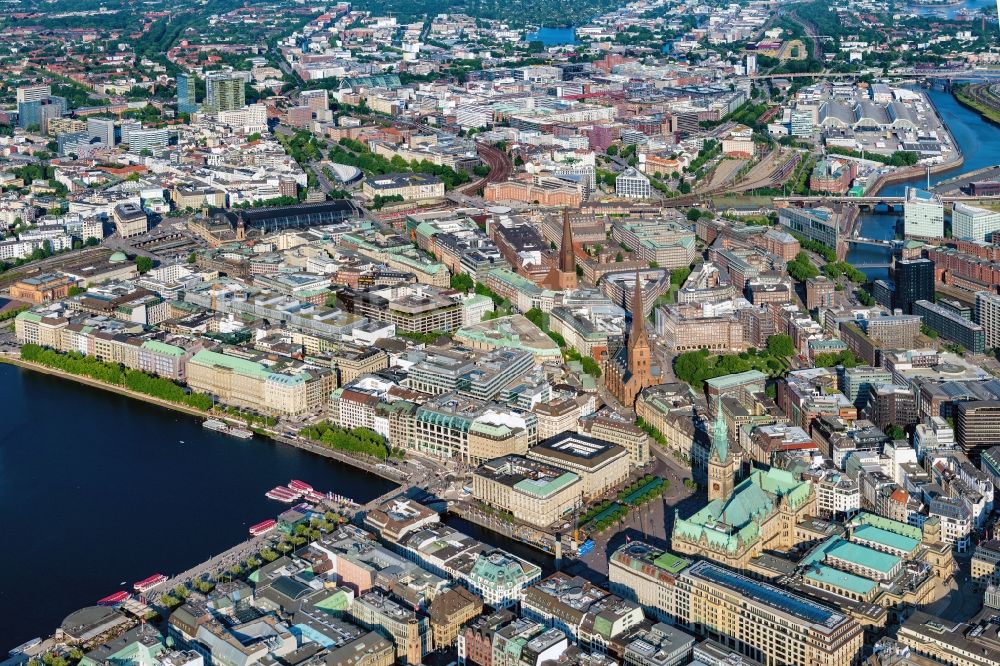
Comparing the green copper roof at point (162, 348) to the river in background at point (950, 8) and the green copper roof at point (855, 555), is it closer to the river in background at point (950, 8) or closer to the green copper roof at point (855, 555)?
the green copper roof at point (855, 555)

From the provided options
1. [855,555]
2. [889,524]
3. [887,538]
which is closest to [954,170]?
[889,524]

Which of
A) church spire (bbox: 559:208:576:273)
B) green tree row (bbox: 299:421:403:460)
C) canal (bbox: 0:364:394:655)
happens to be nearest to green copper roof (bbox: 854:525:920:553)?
canal (bbox: 0:364:394:655)

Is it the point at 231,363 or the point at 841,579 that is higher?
the point at 231,363

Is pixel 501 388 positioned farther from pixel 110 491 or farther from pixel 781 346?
pixel 110 491

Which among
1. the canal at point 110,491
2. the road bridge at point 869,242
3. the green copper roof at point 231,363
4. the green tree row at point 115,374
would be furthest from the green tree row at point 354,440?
the road bridge at point 869,242

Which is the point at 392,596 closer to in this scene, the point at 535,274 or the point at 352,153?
the point at 535,274

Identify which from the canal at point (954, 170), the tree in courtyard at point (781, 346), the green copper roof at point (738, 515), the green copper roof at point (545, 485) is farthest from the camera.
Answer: the canal at point (954, 170)
